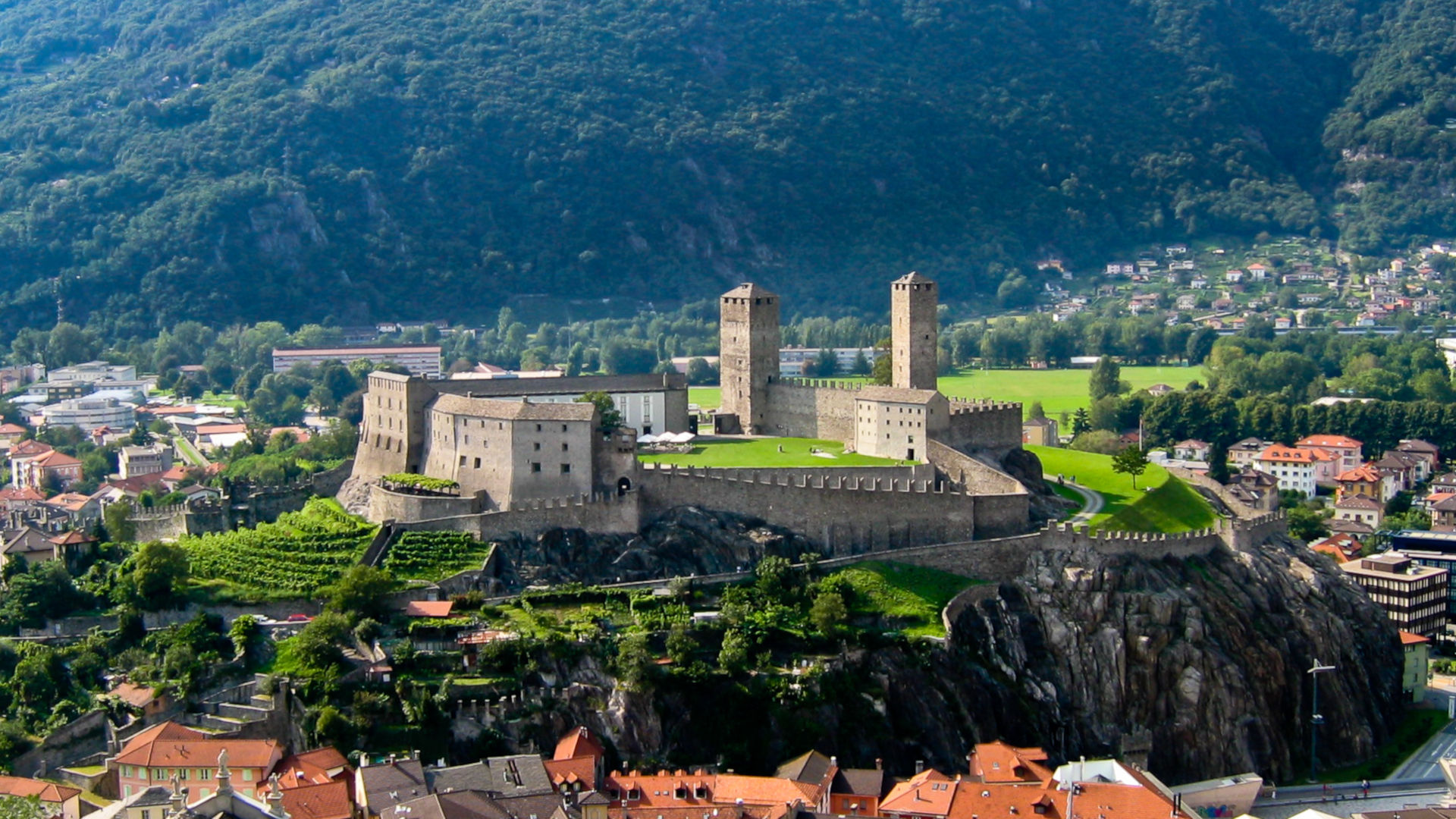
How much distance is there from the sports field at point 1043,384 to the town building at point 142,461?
32.9 metres

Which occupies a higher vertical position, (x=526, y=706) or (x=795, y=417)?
(x=795, y=417)

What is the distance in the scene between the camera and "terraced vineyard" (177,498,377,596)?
79812 mm

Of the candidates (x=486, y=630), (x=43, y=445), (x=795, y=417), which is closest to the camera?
(x=486, y=630)

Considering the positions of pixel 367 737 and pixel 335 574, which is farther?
pixel 335 574

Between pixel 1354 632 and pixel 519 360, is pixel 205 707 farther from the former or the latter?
pixel 519 360

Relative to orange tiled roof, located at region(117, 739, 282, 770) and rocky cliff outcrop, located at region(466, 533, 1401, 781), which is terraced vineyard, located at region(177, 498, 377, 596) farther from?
orange tiled roof, located at region(117, 739, 282, 770)

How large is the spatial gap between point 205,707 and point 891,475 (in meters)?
29.2

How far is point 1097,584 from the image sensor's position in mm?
85125

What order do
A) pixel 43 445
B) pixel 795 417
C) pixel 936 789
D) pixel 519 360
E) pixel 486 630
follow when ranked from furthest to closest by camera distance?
pixel 519 360, pixel 43 445, pixel 795 417, pixel 486 630, pixel 936 789

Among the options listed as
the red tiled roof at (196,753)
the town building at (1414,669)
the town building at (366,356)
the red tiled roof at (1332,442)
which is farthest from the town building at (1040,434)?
the red tiled roof at (196,753)

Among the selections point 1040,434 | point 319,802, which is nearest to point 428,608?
point 319,802

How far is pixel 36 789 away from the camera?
213 ft

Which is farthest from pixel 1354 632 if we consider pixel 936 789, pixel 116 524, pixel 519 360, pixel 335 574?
pixel 519 360

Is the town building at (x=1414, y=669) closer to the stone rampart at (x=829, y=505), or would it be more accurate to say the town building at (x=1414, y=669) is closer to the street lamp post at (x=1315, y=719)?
the street lamp post at (x=1315, y=719)
